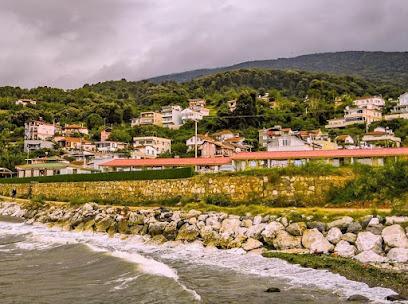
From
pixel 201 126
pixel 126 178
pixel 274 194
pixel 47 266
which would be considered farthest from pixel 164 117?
pixel 47 266

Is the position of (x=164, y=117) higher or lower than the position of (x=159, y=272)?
higher

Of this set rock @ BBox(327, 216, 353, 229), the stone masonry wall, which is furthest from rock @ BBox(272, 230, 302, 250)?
the stone masonry wall

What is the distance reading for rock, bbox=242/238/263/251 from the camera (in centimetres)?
2108

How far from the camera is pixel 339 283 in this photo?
14609 mm

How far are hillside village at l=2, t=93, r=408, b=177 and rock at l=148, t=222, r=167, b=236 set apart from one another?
527 inches

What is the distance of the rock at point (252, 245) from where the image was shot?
2108 cm

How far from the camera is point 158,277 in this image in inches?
660

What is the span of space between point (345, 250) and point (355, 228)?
1.89m

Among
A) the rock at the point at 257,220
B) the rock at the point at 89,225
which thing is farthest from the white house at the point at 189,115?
the rock at the point at 257,220

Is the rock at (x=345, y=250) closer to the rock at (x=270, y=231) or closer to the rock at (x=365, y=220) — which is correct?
the rock at (x=365, y=220)

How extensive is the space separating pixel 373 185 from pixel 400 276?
12.4m

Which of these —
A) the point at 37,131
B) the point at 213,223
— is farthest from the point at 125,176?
the point at 37,131

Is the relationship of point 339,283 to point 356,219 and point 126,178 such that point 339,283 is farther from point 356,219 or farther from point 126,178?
point 126,178

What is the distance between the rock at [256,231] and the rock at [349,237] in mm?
4181
